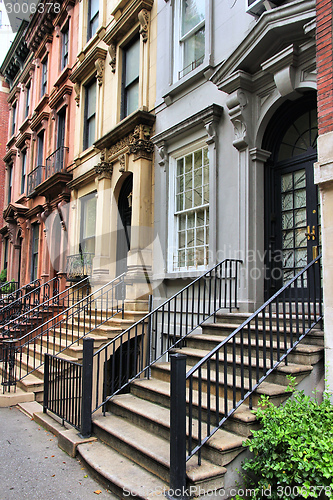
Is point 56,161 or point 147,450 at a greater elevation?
point 56,161

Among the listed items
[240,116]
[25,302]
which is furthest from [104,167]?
[240,116]

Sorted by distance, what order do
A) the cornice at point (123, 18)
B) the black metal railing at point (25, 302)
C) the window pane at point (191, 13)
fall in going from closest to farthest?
the window pane at point (191, 13)
the cornice at point (123, 18)
the black metal railing at point (25, 302)

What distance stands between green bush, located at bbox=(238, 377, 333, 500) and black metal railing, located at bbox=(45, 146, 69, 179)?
13152 millimetres

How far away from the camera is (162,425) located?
4605mm

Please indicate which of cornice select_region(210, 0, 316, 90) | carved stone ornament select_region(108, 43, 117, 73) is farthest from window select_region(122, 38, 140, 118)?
cornice select_region(210, 0, 316, 90)

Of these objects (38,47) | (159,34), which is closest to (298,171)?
(159,34)

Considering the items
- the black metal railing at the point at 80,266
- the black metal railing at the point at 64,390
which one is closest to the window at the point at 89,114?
the black metal railing at the point at 80,266

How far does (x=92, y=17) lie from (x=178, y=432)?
14490 millimetres

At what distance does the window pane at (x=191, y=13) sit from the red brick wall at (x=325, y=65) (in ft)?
15.9

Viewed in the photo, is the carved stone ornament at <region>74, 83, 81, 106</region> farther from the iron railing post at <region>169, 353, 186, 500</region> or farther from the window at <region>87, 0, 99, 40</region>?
the iron railing post at <region>169, 353, 186, 500</region>

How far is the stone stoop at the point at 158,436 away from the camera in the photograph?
12.6ft

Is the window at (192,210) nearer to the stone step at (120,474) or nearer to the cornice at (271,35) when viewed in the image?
the cornice at (271,35)

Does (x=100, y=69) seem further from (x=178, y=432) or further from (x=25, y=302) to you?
(x=178, y=432)

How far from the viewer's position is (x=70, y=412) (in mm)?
6000
